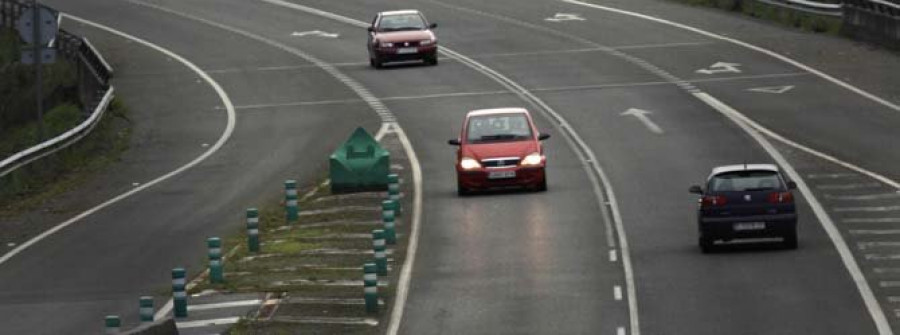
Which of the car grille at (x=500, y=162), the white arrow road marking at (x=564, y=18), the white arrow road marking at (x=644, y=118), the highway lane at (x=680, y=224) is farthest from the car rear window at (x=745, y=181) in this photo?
the white arrow road marking at (x=564, y=18)

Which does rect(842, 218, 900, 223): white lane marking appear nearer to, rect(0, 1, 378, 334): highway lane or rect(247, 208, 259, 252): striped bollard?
rect(247, 208, 259, 252): striped bollard

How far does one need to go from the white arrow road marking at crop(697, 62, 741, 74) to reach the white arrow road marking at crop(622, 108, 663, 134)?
676cm

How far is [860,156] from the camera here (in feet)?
149

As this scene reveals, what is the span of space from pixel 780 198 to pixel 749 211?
493 mm

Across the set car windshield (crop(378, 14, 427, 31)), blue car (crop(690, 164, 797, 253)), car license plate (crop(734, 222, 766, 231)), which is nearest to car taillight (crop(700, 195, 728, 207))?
blue car (crop(690, 164, 797, 253))

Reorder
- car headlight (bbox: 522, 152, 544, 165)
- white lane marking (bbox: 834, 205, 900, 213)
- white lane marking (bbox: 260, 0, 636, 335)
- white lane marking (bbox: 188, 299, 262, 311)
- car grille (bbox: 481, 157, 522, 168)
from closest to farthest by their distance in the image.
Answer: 1. white lane marking (bbox: 260, 0, 636, 335)
2. white lane marking (bbox: 188, 299, 262, 311)
3. white lane marking (bbox: 834, 205, 900, 213)
4. car headlight (bbox: 522, 152, 544, 165)
5. car grille (bbox: 481, 157, 522, 168)

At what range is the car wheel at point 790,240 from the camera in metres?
34.1

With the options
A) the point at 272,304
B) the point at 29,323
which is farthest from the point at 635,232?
the point at 29,323

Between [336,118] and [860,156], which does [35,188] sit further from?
[860,156]

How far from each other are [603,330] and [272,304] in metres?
5.15

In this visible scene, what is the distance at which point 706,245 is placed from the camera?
34.4 m

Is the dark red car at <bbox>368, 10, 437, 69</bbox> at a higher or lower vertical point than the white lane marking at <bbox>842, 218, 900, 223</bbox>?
lower

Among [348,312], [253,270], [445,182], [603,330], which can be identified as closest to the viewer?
[603,330]

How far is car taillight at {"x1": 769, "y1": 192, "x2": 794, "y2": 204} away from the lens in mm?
33812
